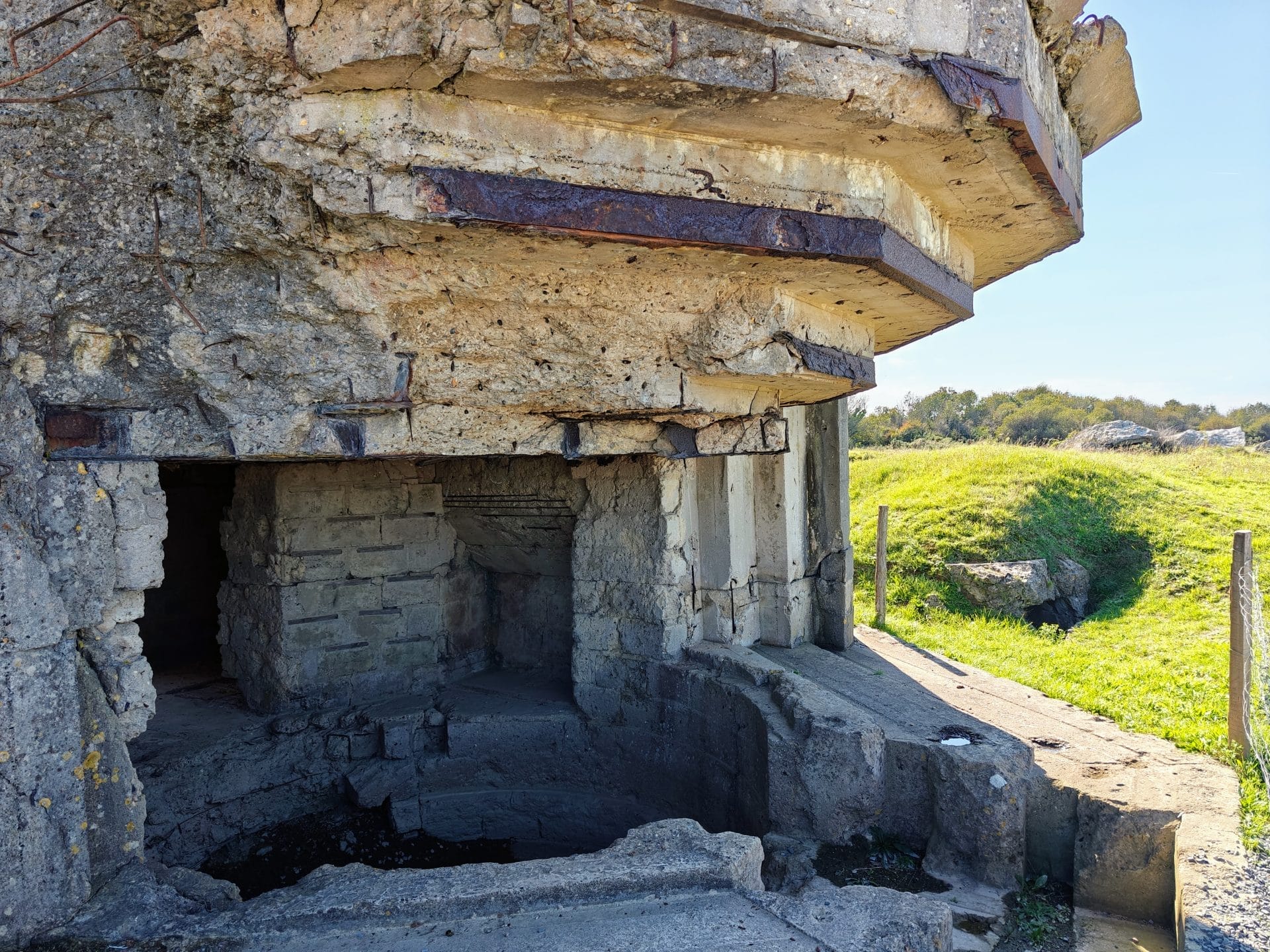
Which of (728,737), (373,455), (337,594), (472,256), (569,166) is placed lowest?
(728,737)

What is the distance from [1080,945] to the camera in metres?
2.78

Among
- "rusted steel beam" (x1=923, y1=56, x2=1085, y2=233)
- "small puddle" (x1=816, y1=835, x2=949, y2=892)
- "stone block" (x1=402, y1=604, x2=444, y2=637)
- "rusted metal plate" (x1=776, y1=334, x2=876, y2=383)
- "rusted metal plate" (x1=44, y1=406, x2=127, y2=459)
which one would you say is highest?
"rusted steel beam" (x1=923, y1=56, x2=1085, y2=233)

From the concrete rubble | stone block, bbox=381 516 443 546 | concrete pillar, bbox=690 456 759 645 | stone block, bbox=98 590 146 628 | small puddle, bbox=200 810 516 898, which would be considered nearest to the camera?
the concrete rubble

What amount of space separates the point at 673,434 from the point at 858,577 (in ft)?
16.5

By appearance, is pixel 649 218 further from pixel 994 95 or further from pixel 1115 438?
pixel 1115 438

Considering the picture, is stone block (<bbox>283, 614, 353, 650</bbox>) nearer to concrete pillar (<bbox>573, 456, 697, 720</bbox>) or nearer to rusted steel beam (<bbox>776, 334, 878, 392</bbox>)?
concrete pillar (<bbox>573, 456, 697, 720</bbox>)

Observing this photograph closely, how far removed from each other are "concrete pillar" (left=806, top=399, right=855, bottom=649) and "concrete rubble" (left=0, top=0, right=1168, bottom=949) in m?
1.57

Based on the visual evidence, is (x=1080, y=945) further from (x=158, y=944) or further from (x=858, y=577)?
(x=858, y=577)

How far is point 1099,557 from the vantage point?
770 cm

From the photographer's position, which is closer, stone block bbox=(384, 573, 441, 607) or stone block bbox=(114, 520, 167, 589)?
stone block bbox=(114, 520, 167, 589)

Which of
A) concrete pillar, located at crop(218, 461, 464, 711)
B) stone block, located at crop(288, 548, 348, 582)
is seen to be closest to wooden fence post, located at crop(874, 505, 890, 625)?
concrete pillar, located at crop(218, 461, 464, 711)

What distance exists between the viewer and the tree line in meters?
24.2

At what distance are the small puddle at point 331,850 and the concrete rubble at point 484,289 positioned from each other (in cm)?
177

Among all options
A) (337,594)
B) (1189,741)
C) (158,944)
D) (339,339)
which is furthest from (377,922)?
(1189,741)
